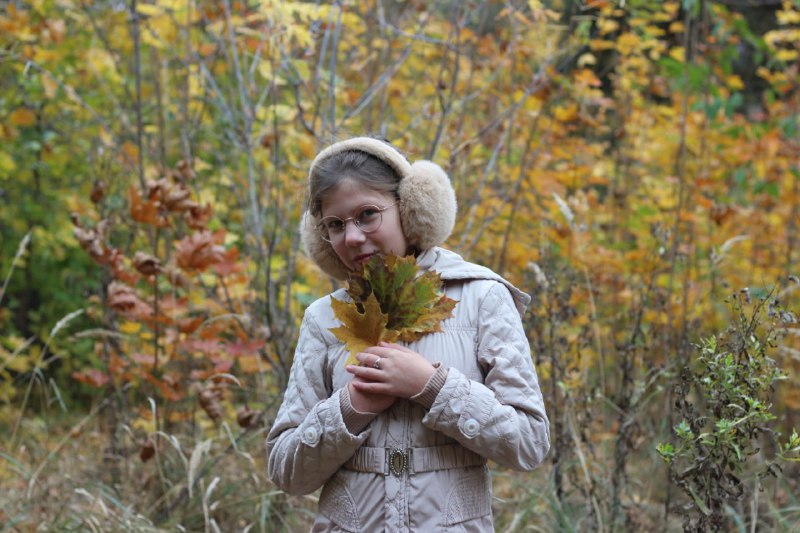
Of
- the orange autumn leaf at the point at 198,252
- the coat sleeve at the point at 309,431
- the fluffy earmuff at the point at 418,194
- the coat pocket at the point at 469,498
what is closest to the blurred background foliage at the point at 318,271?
the orange autumn leaf at the point at 198,252

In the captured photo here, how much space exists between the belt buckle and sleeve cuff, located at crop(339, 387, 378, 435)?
8cm

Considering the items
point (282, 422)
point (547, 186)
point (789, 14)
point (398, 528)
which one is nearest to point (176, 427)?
point (547, 186)

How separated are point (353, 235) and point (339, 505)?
57 centimetres

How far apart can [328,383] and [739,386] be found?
96cm

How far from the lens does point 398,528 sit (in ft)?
5.68

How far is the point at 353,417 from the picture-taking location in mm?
1766

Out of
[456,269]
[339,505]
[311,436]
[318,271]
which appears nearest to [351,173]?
[456,269]

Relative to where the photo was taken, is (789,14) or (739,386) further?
(789,14)

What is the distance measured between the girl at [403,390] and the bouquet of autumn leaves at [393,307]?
5 centimetres

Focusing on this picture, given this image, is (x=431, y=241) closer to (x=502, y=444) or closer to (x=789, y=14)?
(x=502, y=444)

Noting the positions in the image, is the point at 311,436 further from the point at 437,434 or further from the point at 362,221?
the point at 362,221

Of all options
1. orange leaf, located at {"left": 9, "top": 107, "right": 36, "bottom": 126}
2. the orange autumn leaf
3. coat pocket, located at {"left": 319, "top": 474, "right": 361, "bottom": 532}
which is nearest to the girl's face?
coat pocket, located at {"left": 319, "top": 474, "right": 361, "bottom": 532}

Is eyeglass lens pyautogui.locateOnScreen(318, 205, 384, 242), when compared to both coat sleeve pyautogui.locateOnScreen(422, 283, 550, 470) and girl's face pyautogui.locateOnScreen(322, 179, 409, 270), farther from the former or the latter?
coat sleeve pyautogui.locateOnScreen(422, 283, 550, 470)

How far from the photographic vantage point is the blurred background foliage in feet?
10.6
